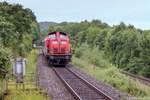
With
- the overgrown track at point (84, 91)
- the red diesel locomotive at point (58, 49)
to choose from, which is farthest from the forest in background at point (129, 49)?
the overgrown track at point (84, 91)

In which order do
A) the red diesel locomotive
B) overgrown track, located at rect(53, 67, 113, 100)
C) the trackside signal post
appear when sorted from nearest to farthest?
the trackside signal post
overgrown track, located at rect(53, 67, 113, 100)
the red diesel locomotive

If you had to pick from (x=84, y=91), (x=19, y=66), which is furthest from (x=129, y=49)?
(x=19, y=66)

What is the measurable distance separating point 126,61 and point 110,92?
158 feet

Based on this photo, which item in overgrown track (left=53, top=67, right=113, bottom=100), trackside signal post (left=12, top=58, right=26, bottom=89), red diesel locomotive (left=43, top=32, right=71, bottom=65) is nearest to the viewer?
trackside signal post (left=12, top=58, right=26, bottom=89)

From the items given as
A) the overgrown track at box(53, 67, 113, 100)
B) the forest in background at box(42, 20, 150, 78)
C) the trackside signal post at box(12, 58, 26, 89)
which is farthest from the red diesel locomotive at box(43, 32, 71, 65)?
the trackside signal post at box(12, 58, 26, 89)

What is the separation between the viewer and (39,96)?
1769cm

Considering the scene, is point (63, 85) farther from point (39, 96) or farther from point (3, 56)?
point (3, 56)

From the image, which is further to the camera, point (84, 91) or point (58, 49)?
point (58, 49)

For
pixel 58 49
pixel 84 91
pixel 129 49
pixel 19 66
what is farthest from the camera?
pixel 129 49

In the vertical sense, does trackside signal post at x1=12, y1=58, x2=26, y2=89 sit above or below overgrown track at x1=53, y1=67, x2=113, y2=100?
above

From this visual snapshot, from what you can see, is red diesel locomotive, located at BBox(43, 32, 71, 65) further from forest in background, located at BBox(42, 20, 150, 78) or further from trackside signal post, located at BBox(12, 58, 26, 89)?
trackside signal post, located at BBox(12, 58, 26, 89)

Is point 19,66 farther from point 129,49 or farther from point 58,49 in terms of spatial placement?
point 129,49

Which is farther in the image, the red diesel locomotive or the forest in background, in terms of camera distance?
the forest in background

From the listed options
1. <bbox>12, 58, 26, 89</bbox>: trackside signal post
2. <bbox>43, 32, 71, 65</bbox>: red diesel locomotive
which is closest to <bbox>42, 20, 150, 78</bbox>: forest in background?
<bbox>43, 32, 71, 65</bbox>: red diesel locomotive
